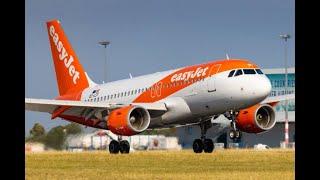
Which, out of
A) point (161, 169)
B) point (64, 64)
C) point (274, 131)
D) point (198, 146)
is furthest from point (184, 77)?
point (274, 131)

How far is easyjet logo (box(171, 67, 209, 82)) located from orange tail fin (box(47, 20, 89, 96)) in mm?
10864

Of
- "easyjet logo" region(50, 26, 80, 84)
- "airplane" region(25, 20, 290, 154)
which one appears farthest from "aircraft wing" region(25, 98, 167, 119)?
"easyjet logo" region(50, 26, 80, 84)

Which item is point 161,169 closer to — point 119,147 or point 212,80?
point 212,80

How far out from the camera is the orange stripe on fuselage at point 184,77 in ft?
113

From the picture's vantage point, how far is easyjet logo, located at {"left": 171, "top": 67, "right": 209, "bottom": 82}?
35.4 metres

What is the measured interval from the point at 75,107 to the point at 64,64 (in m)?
9.07

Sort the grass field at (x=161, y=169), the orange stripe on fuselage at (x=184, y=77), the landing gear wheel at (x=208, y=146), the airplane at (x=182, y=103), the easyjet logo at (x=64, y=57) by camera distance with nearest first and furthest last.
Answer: the grass field at (x=161, y=169)
the airplane at (x=182, y=103)
the orange stripe on fuselage at (x=184, y=77)
the landing gear wheel at (x=208, y=146)
the easyjet logo at (x=64, y=57)

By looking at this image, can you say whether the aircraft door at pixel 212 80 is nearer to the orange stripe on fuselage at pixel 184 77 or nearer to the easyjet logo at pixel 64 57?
the orange stripe on fuselage at pixel 184 77

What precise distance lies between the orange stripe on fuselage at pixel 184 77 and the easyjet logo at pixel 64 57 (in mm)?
8590

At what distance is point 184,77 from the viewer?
120 ft

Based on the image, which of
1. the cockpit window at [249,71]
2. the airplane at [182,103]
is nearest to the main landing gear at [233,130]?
the airplane at [182,103]

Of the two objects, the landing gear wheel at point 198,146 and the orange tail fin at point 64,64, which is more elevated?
the orange tail fin at point 64,64

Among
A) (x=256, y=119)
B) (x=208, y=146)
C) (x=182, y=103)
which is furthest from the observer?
(x=256, y=119)
